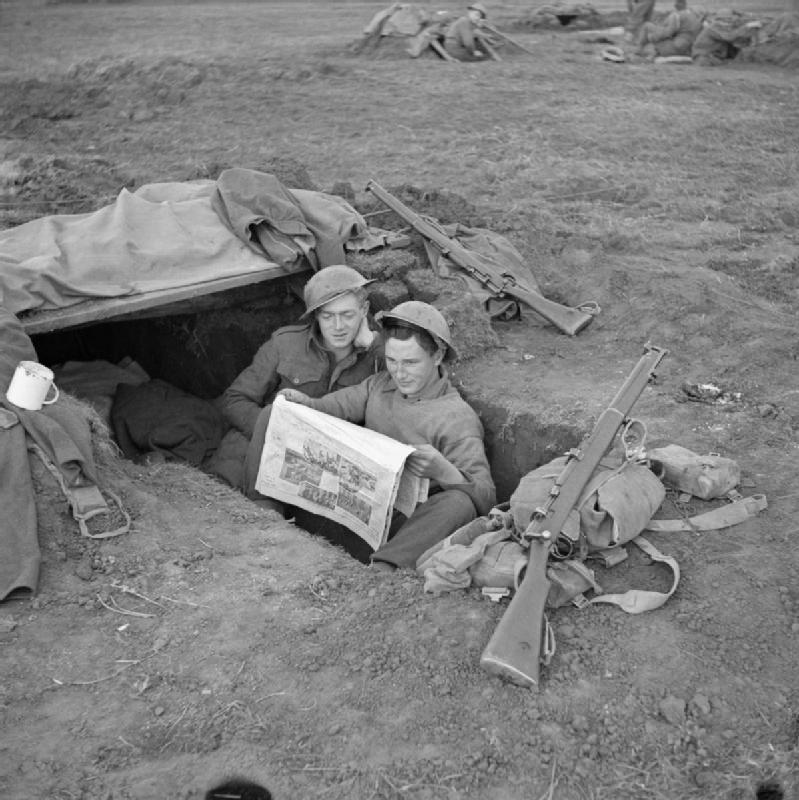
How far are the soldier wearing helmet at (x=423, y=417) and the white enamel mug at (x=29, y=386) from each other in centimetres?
124

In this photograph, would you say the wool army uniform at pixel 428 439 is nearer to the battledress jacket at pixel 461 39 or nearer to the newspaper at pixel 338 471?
the newspaper at pixel 338 471

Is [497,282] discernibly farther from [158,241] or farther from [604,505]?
[604,505]

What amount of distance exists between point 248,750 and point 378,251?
4032 mm

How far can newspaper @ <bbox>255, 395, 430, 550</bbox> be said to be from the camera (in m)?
4.29

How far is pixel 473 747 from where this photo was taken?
2.98m

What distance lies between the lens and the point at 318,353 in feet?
18.3

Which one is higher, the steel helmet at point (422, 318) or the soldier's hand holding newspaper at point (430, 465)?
the steel helmet at point (422, 318)

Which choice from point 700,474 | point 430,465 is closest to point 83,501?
point 430,465

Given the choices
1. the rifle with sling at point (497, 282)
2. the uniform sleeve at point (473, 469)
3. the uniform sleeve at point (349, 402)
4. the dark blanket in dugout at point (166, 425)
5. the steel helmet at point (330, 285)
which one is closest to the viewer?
the uniform sleeve at point (473, 469)

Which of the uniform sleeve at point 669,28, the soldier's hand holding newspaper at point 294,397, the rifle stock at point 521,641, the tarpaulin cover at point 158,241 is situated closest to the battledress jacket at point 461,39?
the uniform sleeve at point 669,28

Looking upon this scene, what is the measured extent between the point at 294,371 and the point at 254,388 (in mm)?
261

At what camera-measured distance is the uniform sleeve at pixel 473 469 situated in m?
4.54

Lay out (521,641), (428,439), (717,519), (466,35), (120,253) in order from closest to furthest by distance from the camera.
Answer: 1. (521,641)
2. (717,519)
3. (428,439)
4. (120,253)
5. (466,35)

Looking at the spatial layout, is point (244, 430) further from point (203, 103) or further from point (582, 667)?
point (203, 103)
